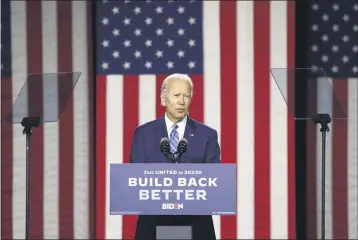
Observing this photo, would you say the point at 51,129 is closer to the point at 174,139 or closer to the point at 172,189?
the point at 174,139

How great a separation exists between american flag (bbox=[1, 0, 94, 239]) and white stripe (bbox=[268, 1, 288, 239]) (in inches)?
62.0

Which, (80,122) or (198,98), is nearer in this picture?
(198,98)

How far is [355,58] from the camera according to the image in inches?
241

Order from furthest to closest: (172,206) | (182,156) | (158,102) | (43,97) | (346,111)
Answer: (346,111), (158,102), (43,97), (182,156), (172,206)

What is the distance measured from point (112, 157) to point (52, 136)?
571 millimetres

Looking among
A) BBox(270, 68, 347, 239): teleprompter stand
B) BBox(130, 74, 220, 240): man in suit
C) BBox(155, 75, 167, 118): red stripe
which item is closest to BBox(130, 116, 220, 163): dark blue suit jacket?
BBox(130, 74, 220, 240): man in suit

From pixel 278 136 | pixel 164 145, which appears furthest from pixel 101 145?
pixel 164 145

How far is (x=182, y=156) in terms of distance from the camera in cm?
361

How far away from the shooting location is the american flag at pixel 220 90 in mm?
6020

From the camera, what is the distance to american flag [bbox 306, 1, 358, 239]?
6125mm

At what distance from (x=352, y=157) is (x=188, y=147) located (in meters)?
2.87

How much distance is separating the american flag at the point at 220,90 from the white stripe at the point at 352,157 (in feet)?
1.73

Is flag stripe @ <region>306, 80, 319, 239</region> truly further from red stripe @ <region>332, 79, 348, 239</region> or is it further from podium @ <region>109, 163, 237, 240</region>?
podium @ <region>109, 163, 237, 240</region>

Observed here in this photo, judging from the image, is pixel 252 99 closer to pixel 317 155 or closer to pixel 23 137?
pixel 317 155
